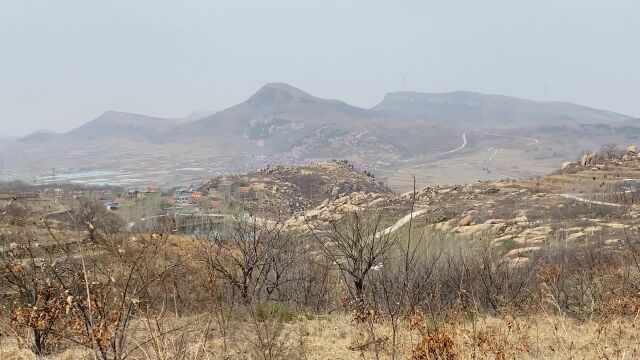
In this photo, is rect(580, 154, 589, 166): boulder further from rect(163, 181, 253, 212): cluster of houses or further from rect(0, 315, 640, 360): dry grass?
rect(0, 315, 640, 360): dry grass

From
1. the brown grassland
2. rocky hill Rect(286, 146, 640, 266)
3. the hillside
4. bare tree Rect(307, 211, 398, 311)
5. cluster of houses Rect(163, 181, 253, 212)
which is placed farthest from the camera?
cluster of houses Rect(163, 181, 253, 212)

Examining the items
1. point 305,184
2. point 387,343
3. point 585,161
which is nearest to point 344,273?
point 387,343

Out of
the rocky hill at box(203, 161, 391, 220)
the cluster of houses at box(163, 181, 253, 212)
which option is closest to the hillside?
the rocky hill at box(203, 161, 391, 220)

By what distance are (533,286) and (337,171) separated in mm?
71912

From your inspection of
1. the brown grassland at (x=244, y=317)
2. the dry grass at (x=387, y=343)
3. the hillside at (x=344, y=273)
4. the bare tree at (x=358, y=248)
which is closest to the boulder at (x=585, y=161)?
the hillside at (x=344, y=273)

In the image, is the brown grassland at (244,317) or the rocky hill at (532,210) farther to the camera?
the rocky hill at (532,210)

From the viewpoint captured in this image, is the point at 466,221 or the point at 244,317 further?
Result: the point at 466,221

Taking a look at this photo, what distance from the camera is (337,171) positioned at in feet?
285

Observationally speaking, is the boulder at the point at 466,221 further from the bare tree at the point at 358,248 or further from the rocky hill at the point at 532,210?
the bare tree at the point at 358,248

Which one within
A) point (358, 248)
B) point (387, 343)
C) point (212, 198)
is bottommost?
point (212, 198)

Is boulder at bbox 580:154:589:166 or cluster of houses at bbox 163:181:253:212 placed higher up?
boulder at bbox 580:154:589:166

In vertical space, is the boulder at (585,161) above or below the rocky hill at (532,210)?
above

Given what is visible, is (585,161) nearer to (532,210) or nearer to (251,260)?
(532,210)

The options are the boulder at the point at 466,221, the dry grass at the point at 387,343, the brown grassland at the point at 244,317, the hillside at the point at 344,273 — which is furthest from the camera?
the boulder at the point at 466,221
